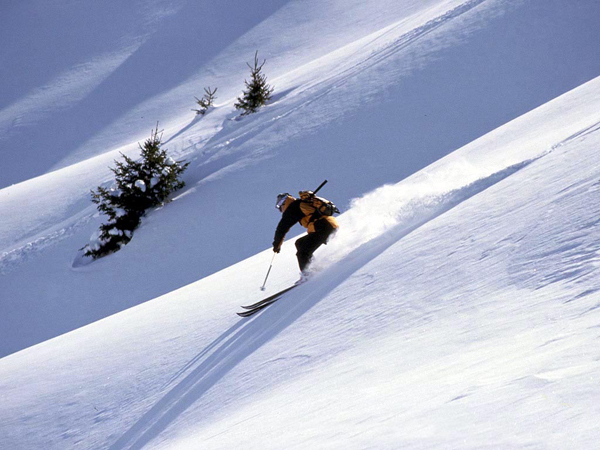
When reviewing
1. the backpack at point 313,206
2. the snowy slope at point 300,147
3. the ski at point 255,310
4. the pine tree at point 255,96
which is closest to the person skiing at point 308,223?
the backpack at point 313,206

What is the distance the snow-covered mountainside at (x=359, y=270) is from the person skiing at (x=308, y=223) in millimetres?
324

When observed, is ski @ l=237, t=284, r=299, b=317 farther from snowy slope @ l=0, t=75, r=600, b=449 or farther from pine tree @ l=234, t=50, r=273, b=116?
pine tree @ l=234, t=50, r=273, b=116

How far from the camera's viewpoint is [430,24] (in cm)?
2120

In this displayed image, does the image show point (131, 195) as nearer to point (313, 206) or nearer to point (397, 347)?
point (313, 206)

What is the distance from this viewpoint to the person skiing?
795 centimetres

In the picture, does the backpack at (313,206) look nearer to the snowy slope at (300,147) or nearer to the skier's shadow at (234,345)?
the skier's shadow at (234,345)

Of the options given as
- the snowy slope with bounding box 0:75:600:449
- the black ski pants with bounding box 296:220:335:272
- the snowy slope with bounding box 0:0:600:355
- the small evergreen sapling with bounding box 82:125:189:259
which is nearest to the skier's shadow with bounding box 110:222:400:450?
the snowy slope with bounding box 0:75:600:449

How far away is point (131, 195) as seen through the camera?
52.9 ft

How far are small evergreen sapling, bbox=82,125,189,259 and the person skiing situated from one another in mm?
8861

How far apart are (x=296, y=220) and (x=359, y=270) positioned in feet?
4.85

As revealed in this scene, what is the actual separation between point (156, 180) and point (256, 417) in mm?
12938

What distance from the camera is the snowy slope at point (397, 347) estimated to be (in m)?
2.77

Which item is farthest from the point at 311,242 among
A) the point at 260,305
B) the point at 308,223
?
the point at 260,305

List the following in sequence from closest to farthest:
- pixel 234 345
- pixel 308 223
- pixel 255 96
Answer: pixel 234 345 < pixel 308 223 < pixel 255 96
